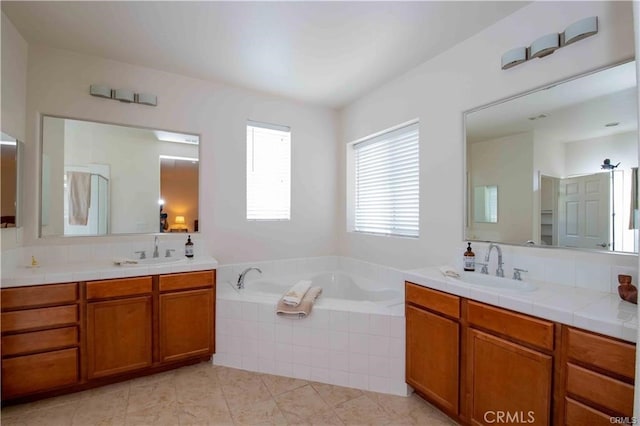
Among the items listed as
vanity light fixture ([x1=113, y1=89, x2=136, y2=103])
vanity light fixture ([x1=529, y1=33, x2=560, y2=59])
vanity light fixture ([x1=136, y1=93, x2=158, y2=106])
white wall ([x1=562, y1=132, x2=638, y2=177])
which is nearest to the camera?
white wall ([x1=562, y1=132, x2=638, y2=177])

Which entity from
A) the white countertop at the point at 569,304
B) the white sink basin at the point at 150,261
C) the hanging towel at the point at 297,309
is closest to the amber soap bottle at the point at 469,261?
the white countertop at the point at 569,304

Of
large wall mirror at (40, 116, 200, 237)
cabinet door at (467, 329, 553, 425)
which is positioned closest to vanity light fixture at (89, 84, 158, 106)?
large wall mirror at (40, 116, 200, 237)

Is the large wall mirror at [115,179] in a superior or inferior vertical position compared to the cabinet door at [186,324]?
superior

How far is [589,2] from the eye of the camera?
64.3 inches

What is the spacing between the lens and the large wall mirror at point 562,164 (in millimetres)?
1587

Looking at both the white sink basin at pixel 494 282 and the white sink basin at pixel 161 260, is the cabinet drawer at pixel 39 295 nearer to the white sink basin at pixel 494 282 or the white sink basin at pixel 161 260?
the white sink basin at pixel 161 260

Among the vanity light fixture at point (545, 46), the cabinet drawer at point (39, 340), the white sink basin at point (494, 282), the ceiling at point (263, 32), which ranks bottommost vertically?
the cabinet drawer at point (39, 340)

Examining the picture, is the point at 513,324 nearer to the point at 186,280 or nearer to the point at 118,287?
the point at 186,280

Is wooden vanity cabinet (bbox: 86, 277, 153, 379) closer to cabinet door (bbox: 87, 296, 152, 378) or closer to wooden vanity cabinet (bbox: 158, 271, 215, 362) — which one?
cabinet door (bbox: 87, 296, 152, 378)

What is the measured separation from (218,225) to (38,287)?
1.43 metres

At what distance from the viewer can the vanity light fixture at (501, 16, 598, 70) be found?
5.29 ft

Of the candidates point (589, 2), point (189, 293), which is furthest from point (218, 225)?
point (589, 2)

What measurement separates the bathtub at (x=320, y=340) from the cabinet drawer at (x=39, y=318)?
102 cm

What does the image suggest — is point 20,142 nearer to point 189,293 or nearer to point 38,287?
point 38,287
